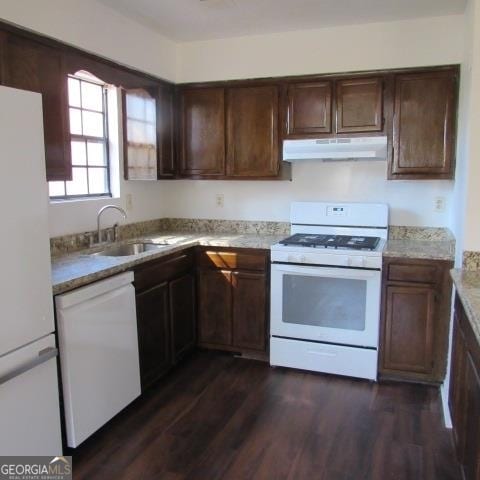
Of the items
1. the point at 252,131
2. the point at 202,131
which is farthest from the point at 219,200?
the point at 252,131

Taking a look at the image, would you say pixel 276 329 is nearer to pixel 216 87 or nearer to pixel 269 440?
pixel 269 440

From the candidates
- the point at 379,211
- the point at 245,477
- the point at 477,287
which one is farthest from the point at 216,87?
the point at 245,477

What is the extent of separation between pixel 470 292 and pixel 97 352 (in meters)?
1.82

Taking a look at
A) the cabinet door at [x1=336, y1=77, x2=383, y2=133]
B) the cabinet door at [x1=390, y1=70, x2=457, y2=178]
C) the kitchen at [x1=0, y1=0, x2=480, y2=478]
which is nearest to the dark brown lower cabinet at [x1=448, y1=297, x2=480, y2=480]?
the kitchen at [x1=0, y1=0, x2=480, y2=478]

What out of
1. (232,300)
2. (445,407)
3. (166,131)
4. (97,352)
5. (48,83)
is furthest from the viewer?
(166,131)

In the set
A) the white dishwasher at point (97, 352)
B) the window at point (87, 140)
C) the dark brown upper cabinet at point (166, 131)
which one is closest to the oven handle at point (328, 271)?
the white dishwasher at point (97, 352)

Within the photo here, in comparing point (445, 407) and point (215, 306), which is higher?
point (215, 306)

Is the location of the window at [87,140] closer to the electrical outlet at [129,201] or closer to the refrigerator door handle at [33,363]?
the electrical outlet at [129,201]

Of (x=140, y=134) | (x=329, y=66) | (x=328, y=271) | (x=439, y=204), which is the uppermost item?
(x=329, y=66)

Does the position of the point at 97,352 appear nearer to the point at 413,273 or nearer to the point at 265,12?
the point at 413,273

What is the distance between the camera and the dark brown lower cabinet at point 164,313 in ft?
9.64

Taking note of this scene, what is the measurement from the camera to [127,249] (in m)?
3.48

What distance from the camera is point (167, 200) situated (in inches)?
169

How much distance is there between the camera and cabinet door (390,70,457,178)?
323 cm
